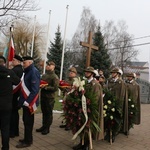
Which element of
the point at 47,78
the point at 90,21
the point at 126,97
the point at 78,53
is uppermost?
the point at 90,21

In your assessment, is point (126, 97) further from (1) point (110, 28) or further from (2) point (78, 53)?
(1) point (110, 28)

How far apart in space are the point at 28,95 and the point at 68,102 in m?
0.91

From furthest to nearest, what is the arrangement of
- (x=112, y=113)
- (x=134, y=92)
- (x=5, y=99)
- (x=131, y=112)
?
(x=134, y=92)
(x=131, y=112)
(x=112, y=113)
(x=5, y=99)

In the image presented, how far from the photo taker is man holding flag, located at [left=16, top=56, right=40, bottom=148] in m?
5.19

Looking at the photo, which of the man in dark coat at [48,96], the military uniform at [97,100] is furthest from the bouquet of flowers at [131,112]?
the man in dark coat at [48,96]

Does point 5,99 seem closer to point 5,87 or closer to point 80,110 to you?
point 5,87

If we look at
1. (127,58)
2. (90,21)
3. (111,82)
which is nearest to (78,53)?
(90,21)

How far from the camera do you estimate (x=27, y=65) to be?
5.42 m

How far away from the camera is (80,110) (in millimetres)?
4984

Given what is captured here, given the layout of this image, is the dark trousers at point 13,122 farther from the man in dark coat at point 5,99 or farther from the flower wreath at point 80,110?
the flower wreath at point 80,110

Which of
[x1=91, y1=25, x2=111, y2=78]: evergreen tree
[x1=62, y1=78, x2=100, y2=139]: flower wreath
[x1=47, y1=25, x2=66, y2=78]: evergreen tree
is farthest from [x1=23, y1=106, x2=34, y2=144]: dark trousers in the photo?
[x1=47, y1=25, x2=66, y2=78]: evergreen tree

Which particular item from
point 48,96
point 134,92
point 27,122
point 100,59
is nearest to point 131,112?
point 134,92

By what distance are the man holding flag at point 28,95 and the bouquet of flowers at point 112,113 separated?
6.38 feet

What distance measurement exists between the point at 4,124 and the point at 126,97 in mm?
3500
